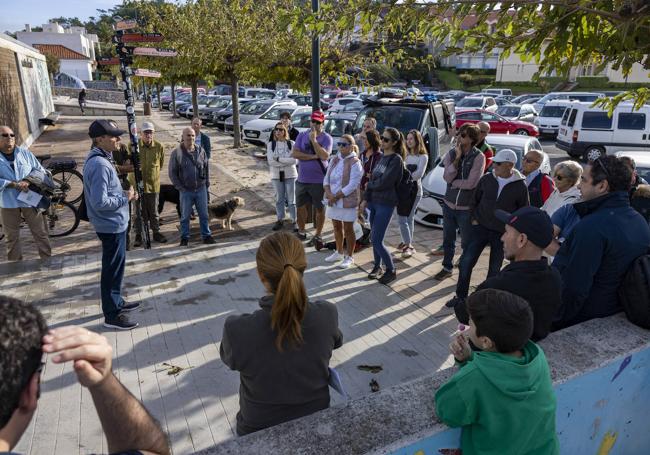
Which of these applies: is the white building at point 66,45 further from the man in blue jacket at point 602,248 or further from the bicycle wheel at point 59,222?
the man in blue jacket at point 602,248

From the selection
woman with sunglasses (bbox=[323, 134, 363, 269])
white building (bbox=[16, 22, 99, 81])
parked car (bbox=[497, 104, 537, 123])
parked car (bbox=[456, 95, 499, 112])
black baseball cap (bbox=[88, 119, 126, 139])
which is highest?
white building (bbox=[16, 22, 99, 81])

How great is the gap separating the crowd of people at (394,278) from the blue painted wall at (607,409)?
1.31 ft

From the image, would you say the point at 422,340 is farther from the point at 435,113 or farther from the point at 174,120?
the point at 174,120

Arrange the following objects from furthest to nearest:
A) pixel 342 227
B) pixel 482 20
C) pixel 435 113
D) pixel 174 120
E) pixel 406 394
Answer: pixel 174 120 → pixel 435 113 → pixel 342 227 → pixel 482 20 → pixel 406 394

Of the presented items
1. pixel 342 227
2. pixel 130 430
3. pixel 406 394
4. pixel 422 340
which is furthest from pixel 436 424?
pixel 342 227

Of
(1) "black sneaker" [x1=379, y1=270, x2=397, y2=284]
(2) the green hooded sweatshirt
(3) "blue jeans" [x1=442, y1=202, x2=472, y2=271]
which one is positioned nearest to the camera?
(2) the green hooded sweatshirt

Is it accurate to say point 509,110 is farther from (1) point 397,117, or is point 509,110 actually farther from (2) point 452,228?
(2) point 452,228

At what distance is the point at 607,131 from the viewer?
15.6m

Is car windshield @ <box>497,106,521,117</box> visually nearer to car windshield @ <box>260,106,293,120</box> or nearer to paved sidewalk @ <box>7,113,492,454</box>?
car windshield @ <box>260,106,293,120</box>

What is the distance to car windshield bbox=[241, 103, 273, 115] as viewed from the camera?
22188 millimetres

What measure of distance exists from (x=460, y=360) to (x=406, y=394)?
384mm

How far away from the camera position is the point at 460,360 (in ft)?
7.47

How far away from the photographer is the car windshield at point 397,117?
1033 cm

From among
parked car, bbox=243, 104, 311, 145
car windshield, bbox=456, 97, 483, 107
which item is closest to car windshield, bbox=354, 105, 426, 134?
parked car, bbox=243, 104, 311, 145
